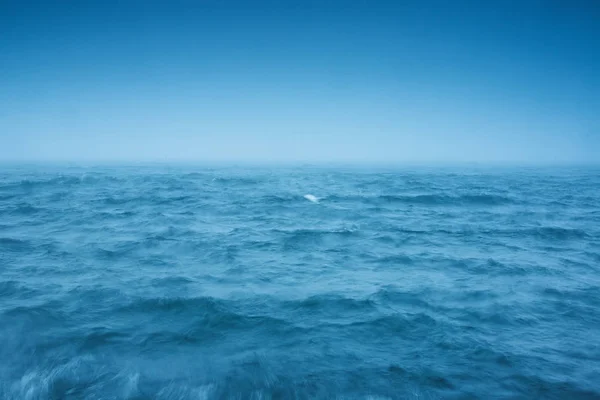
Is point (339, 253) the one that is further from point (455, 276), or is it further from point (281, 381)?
point (281, 381)

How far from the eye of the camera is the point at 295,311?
366 inches

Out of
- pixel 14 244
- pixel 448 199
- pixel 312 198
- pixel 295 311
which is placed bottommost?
pixel 295 311

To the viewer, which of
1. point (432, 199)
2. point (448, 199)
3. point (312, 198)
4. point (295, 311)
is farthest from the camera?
point (312, 198)

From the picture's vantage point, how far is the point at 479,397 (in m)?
5.98

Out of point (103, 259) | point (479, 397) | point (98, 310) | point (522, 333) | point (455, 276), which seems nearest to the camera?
point (479, 397)

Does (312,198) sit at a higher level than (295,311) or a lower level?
higher

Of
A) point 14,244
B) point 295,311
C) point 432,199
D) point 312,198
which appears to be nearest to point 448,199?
point 432,199

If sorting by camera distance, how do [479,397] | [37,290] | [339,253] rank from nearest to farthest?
[479,397] → [37,290] → [339,253]

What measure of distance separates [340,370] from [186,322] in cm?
445

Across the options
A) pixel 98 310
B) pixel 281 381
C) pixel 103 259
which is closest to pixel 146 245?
pixel 103 259

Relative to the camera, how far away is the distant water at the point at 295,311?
642 centimetres

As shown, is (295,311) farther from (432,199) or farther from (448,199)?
(448,199)

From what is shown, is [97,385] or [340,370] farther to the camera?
[340,370]

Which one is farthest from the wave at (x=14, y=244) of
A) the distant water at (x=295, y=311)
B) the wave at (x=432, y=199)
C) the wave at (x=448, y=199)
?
the wave at (x=448, y=199)
